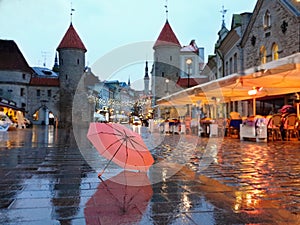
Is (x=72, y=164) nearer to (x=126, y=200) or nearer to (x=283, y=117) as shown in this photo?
(x=126, y=200)

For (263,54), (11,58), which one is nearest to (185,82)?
(11,58)

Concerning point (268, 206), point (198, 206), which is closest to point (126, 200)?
point (198, 206)

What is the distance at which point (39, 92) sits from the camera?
52.2 m

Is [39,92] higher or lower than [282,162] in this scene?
higher

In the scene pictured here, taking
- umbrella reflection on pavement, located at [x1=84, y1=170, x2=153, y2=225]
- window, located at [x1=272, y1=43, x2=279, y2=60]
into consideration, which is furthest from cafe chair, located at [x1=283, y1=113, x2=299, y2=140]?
umbrella reflection on pavement, located at [x1=84, y1=170, x2=153, y2=225]

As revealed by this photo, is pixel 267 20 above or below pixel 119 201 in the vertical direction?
above

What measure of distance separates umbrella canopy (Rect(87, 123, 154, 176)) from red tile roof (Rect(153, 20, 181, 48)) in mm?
51202

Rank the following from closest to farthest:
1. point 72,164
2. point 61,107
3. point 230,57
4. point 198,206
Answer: point 198,206, point 72,164, point 230,57, point 61,107

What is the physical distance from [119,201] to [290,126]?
1234 cm

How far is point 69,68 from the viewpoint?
48750 mm

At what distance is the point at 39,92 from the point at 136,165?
164ft

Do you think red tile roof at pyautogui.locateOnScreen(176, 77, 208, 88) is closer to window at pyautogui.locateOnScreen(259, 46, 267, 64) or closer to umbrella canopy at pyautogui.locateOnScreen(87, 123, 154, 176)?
window at pyautogui.locateOnScreen(259, 46, 267, 64)

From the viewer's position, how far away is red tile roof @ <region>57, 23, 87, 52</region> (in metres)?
49.0

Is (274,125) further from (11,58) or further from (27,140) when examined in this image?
(11,58)
